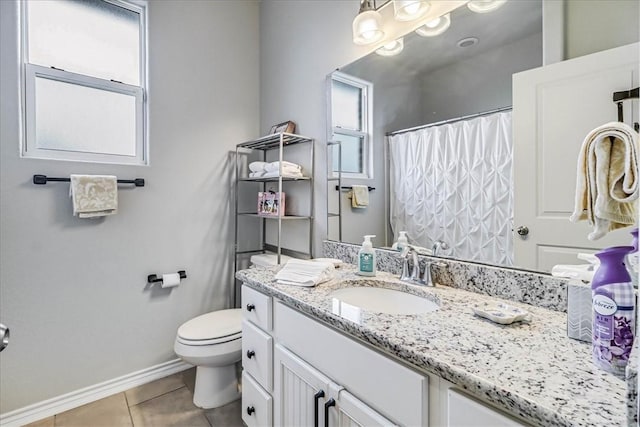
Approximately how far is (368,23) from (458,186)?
90cm

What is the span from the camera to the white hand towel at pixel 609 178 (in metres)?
0.61

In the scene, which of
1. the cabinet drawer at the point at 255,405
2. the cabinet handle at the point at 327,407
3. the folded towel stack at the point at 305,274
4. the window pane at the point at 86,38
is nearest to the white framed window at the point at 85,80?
the window pane at the point at 86,38

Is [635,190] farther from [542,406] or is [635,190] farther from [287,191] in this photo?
[287,191]

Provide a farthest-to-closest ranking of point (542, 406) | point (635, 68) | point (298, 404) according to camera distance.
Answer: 1. point (298, 404)
2. point (635, 68)
3. point (542, 406)

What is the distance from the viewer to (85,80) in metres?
1.88

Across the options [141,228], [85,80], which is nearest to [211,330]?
[141,228]

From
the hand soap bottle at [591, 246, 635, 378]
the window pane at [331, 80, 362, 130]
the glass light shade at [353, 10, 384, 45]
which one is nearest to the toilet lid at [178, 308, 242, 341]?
the window pane at [331, 80, 362, 130]

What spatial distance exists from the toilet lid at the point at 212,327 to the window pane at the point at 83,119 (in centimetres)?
116

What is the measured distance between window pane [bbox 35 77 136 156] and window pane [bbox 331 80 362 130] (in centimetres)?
131

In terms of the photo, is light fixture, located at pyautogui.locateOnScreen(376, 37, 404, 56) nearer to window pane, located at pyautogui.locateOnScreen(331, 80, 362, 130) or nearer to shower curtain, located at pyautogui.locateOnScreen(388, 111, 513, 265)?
window pane, located at pyautogui.locateOnScreen(331, 80, 362, 130)

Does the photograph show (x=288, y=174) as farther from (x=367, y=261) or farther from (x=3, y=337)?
(x=3, y=337)

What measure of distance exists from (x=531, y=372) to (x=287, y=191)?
1817mm

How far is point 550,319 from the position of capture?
2.93ft

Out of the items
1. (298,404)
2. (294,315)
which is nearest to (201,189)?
(294,315)
